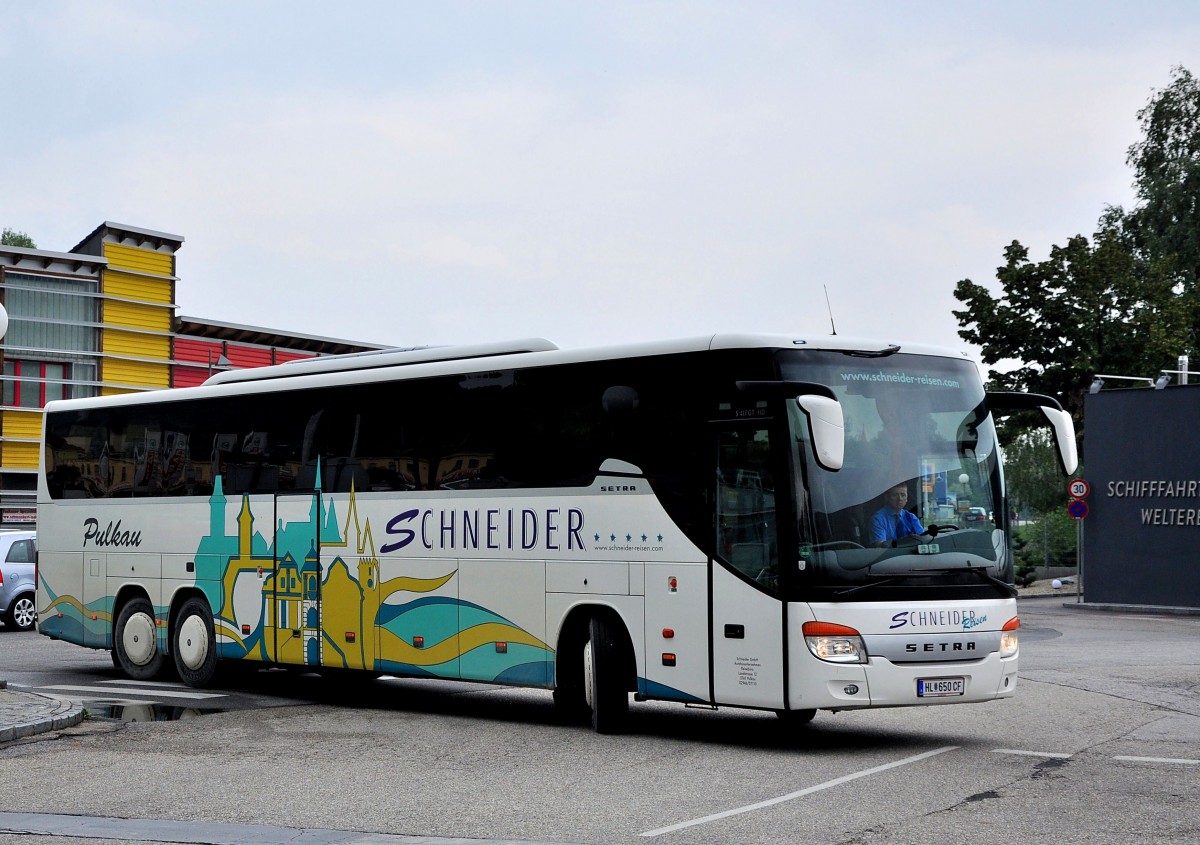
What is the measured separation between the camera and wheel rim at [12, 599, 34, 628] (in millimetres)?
25453

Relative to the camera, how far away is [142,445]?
17.5 m

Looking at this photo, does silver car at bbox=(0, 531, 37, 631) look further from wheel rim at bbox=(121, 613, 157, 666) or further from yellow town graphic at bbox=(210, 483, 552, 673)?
yellow town graphic at bbox=(210, 483, 552, 673)

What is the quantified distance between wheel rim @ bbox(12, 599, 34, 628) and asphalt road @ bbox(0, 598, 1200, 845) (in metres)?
11.2

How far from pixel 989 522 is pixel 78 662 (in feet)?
42.8

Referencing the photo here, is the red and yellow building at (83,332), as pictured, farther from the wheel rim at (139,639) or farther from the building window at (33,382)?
the wheel rim at (139,639)

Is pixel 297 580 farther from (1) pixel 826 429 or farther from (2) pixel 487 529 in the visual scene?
(1) pixel 826 429

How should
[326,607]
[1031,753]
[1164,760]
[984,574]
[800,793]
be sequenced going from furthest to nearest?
[326,607] → [984,574] → [1031,753] → [1164,760] → [800,793]

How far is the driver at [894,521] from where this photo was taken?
446 inches

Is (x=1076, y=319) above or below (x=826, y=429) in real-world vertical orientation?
above

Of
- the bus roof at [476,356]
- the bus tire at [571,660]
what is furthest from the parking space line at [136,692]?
the bus tire at [571,660]

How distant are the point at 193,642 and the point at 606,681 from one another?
20.6 feet

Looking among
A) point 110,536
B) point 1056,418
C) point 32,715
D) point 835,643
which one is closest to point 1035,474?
point 110,536

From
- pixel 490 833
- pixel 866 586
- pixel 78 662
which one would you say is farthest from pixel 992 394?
pixel 78 662

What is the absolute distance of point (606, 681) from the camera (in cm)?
1242
